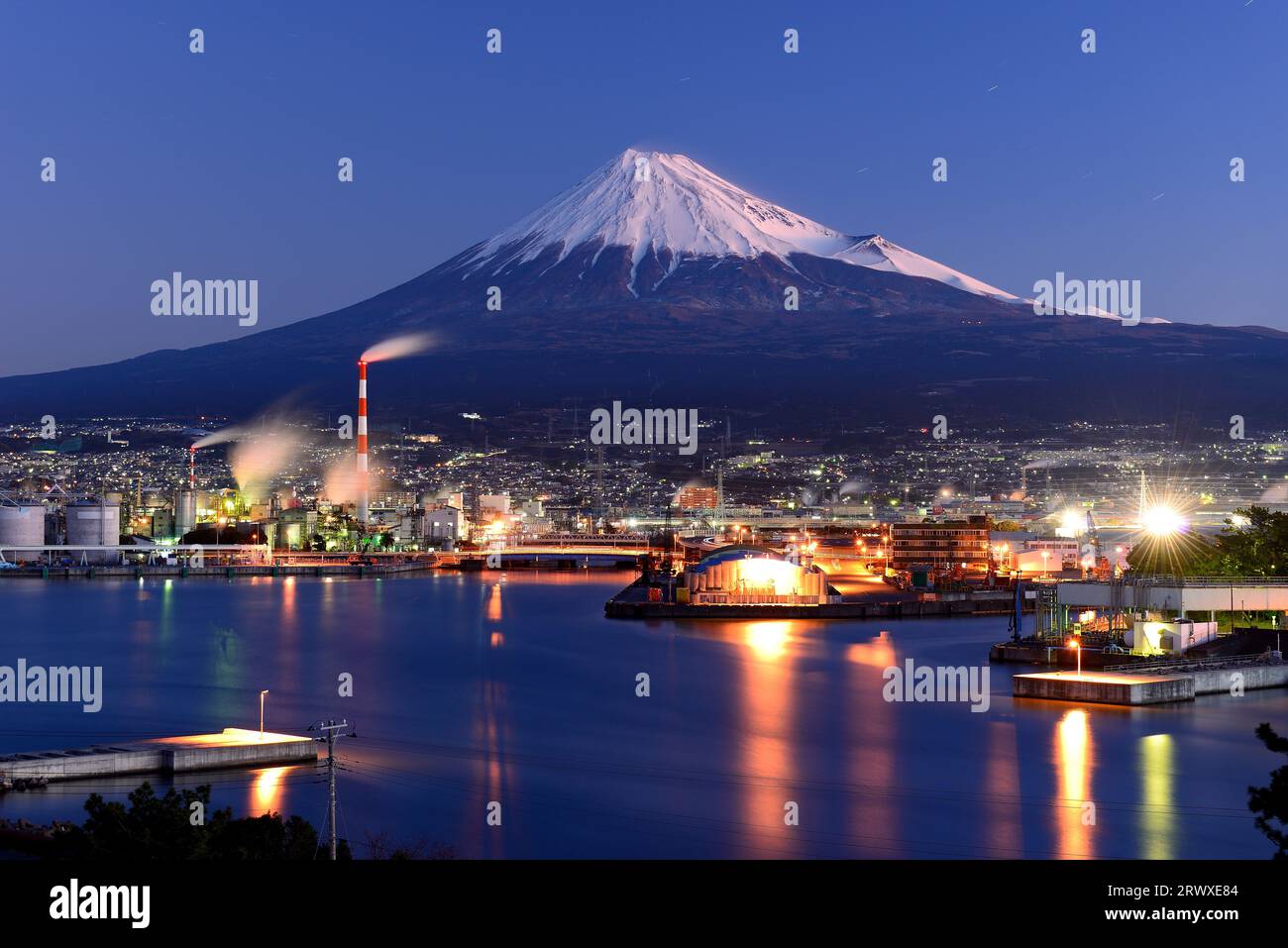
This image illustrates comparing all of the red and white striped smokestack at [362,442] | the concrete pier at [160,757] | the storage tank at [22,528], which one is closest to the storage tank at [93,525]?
the storage tank at [22,528]

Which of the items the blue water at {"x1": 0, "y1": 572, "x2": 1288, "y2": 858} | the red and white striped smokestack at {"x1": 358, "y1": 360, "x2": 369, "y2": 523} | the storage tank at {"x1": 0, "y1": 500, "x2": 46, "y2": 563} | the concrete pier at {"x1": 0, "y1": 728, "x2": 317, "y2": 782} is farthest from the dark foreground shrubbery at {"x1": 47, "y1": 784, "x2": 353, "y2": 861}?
the storage tank at {"x1": 0, "y1": 500, "x2": 46, "y2": 563}

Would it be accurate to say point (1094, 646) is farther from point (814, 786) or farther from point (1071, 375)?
point (1071, 375)

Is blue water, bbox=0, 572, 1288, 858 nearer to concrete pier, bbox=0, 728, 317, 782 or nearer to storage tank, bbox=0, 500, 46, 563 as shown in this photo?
concrete pier, bbox=0, 728, 317, 782

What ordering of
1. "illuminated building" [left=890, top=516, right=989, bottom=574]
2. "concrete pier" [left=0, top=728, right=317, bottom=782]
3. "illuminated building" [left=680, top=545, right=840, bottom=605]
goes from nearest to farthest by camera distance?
"concrete pier" [left=0, top=728, right=317, bottom=782] → "illuminated building" [left=680, top=545, right=840, bottom=605] → "illuminated building" [left=890, top=516, right=989, bottom=574]

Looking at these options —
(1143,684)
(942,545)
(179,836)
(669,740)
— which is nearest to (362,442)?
(942,545)

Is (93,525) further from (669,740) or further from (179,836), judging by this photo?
(179,836)
